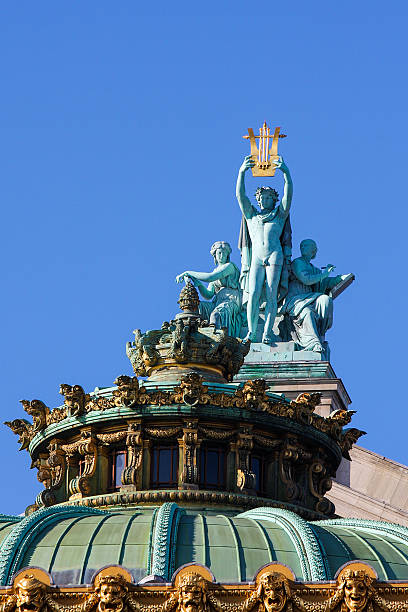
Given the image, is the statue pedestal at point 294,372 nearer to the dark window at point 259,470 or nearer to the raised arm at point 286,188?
the raised arm at point 286,188

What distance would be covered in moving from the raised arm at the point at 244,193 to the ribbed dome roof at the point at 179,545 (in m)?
35.6

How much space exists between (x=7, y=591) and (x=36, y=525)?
12.3 ft

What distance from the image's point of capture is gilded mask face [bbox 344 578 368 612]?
165 ft

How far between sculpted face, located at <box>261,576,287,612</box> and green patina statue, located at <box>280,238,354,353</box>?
37.2m

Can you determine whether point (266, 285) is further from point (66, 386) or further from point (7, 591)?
point (7, 591)

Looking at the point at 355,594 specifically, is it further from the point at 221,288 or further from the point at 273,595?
the point at 221,288

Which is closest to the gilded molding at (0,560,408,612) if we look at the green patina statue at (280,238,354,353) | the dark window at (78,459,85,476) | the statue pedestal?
the dark window at (78,459,85,476)

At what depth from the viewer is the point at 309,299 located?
89.4m

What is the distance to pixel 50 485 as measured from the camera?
202ft

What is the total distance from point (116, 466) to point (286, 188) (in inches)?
1238

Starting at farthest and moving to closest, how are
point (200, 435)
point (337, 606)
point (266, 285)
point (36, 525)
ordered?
1. point (266, 285)
2. point (200, 435)
3. point (36, 525)
4. point (337, 606)

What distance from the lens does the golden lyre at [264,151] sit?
9138cm

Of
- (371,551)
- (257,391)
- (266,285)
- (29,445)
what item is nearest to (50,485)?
(29,445)

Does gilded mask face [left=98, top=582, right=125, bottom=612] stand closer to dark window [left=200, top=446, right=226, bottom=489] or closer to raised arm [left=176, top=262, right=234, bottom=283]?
dark window [left=200, top=446, right=226, bottom=489]
